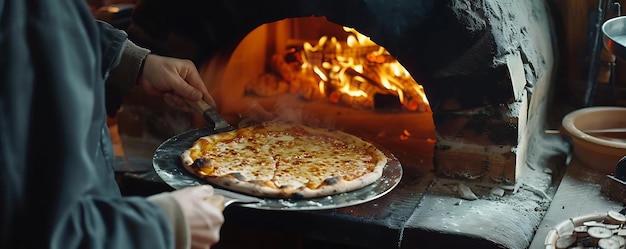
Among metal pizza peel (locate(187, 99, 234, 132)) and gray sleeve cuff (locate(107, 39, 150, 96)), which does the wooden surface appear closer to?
metal pizza peel (locate(187, 99, 234, 132))

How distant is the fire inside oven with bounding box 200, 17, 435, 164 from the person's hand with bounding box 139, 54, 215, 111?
1.66 ft

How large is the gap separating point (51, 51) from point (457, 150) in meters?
1.53

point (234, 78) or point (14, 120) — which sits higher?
point (14, 120)

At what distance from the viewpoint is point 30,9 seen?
117cm

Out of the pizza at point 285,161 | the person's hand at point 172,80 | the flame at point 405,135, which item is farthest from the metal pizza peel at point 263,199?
the flame at point 405,135

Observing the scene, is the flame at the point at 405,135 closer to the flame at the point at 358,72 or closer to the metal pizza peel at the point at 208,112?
the flame at the point at 358,72

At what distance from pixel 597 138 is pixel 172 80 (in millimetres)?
1502

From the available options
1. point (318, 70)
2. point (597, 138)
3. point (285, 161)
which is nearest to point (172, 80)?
point (285, 161)

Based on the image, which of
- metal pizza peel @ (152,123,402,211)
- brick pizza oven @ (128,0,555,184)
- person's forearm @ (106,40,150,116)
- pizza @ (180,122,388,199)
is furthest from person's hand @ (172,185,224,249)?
brick pizza oven @ (128,0,555,184)

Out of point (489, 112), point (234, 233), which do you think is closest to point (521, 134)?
point (489, 112)

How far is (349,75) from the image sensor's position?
9.86 feet

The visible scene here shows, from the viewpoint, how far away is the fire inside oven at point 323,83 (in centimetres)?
285

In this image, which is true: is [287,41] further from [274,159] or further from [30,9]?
[30,9]

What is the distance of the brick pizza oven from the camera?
7.36ft
